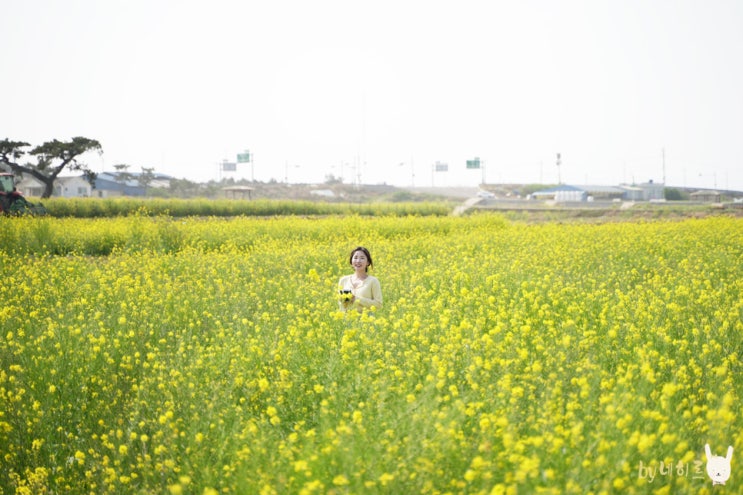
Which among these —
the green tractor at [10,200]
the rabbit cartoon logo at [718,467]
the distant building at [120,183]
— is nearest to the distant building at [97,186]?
the distant building at [120,183]

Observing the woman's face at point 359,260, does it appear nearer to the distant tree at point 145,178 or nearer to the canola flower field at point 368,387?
the canola flower field at point 368,387

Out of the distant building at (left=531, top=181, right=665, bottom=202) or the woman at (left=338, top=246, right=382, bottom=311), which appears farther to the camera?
the distant building at (left=531, top=181, right=665, bottom=202)

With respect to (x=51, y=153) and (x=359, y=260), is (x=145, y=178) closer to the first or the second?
(x=51, y=153)

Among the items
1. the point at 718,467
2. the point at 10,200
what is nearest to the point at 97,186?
the point at 10,200

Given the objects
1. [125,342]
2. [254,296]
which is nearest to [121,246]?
[254,296]

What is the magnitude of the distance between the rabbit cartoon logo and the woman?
3.73 m

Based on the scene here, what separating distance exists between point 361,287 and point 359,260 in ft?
0.94

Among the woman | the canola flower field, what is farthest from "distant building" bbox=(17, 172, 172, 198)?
the woman

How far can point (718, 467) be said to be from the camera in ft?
10.4

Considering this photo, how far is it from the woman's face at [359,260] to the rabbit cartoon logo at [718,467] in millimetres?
3880

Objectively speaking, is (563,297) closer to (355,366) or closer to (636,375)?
(636,375)

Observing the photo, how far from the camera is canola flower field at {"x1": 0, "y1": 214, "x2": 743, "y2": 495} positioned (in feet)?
10.4

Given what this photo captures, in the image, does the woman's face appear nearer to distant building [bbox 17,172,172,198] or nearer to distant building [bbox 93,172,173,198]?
distant building [bbox 17,172,172,198]

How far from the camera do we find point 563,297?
7.52 metres
